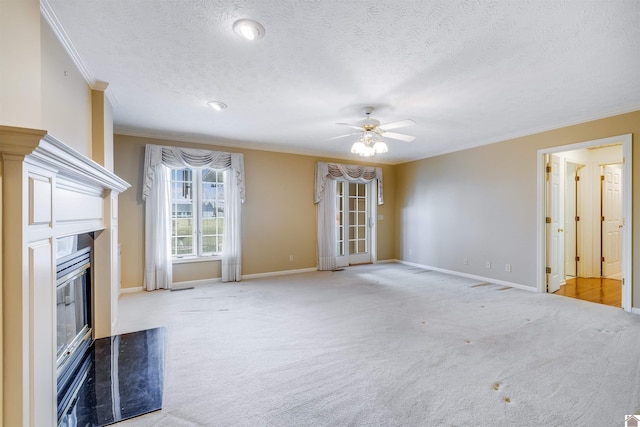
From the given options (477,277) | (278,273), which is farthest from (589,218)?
(278,273)

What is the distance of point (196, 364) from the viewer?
2402 mm

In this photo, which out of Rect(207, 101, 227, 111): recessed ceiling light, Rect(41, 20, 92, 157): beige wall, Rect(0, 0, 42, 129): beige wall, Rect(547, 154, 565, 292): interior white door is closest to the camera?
Rect(0, 0, 42, 129): beige wall

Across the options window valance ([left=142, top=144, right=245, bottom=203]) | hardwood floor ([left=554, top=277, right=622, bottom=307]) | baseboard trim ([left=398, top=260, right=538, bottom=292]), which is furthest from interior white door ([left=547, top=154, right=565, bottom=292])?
window valance ([left=142, top=144, right=245, bottom=203])

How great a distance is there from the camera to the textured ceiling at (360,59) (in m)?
1.86

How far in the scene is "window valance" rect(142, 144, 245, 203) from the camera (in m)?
4.61

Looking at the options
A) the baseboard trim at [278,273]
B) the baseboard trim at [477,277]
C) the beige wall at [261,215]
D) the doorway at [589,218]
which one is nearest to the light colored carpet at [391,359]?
the baseboard trim at [477,277]

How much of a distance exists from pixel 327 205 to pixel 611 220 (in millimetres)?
5496

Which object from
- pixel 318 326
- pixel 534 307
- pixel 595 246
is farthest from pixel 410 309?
pixel 595 246

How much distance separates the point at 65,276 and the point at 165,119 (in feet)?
8.55

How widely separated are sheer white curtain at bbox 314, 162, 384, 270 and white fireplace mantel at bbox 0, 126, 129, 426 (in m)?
4.73

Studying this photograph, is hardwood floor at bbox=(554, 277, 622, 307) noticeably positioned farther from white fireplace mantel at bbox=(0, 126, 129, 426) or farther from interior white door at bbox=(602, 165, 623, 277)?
white fireplace mantel at bbox=(0, 126, 129, 426)

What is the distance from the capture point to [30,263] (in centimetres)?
128

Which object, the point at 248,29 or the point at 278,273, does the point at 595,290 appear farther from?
the point at 248,29

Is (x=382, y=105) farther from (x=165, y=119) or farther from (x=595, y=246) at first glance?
(x=595, y=246)
